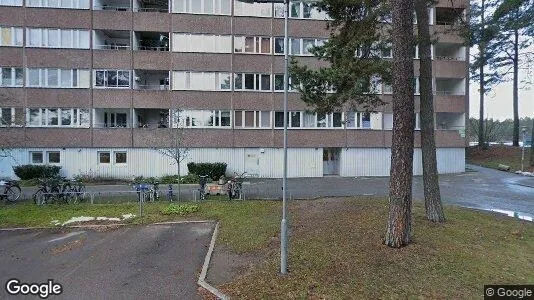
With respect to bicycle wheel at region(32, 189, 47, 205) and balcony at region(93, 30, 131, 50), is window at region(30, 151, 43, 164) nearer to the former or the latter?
balcony at region(93, 30, 131, 50)

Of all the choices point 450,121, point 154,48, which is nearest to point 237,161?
point 154,48

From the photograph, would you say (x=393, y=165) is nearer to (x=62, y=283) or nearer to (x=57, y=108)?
(x=62, y=283)

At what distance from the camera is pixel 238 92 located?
27.2 m

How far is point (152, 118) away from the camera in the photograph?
2827 cm

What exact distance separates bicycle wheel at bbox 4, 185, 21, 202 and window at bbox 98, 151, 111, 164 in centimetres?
891

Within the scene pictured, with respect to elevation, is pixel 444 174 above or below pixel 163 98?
below

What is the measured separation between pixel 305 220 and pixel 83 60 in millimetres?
23060

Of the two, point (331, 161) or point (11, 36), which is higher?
point (11, 36)

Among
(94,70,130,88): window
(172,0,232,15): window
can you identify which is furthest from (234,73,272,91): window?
(94,70,130,88): window

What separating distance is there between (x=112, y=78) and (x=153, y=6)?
24.4 ft

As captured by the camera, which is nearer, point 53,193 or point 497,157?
point 53,193

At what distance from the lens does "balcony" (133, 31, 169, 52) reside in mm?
27016

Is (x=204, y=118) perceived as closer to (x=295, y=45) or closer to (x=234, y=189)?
(x=295, y=45)

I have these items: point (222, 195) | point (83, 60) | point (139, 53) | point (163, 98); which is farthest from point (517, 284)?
point (83, 60)
